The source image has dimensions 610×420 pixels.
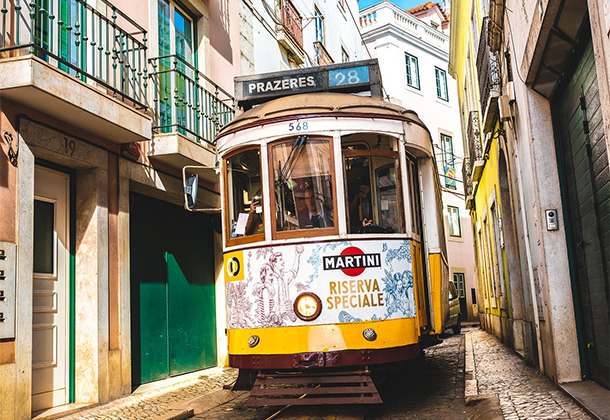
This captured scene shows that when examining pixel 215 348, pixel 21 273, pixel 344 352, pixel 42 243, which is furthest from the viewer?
pixel 215 348

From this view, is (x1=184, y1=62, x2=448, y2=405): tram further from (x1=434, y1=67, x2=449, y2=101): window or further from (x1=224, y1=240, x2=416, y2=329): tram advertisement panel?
(x1=434, y1=67, x2=449, y2=101): window

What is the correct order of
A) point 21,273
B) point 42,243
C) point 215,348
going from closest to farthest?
1. point 21,273
2. point 42,243
3. point 215,348

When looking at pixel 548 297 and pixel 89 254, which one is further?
pixel 89 254

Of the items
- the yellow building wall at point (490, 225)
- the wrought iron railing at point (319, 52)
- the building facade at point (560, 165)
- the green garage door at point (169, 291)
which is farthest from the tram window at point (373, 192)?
the wrought iron railing at point (319, 52)

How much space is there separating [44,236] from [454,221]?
22.0m

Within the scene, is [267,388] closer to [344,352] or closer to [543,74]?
[344,352]

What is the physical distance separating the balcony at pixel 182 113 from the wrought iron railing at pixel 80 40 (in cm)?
40

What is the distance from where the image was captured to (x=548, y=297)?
6602mm

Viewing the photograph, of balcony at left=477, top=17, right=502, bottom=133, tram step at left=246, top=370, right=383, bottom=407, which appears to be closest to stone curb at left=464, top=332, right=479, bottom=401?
tram step at left=246, top=370, right=383, bottom=407

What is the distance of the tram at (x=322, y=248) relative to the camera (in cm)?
574

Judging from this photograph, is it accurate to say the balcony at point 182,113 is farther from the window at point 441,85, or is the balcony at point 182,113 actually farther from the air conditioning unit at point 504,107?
the window at point 441,85

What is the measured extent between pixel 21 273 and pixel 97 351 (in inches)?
61.1

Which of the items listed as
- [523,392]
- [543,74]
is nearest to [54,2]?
[543,74]

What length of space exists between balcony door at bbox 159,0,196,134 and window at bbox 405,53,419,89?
1829 centimetres
